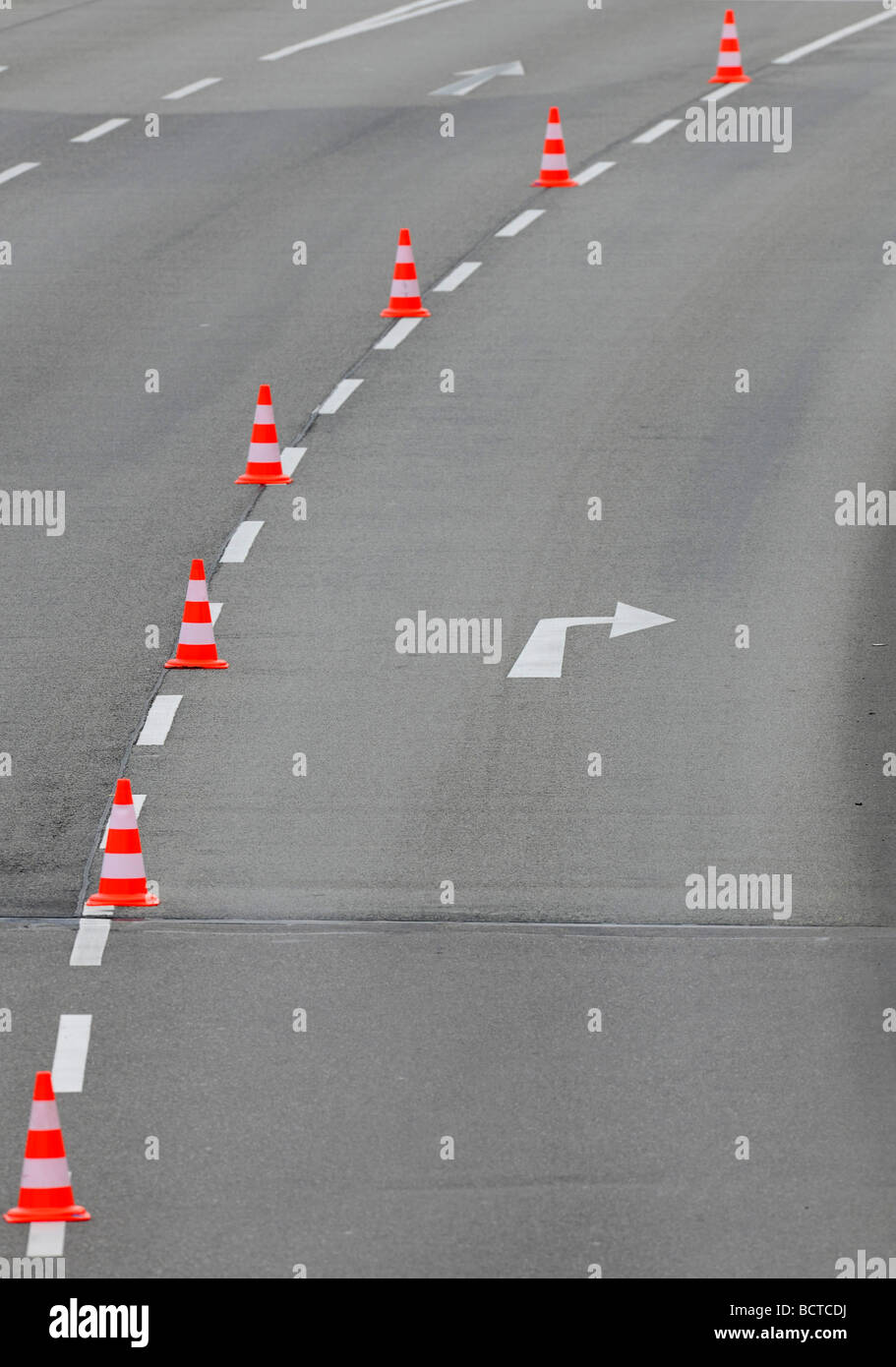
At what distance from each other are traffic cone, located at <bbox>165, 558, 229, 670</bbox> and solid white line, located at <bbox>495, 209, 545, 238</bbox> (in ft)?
36.0

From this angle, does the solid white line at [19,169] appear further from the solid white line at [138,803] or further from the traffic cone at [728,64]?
the solid white line at [138,803]

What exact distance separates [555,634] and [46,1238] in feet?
23.7

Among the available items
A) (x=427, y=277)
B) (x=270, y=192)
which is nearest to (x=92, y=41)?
(x=270, y=192)

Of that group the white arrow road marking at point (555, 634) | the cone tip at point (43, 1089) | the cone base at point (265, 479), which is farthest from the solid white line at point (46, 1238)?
the cone base at point (265, 479)

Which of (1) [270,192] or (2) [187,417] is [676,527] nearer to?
(2) [187,417]

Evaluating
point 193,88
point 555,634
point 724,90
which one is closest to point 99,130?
point 193,88

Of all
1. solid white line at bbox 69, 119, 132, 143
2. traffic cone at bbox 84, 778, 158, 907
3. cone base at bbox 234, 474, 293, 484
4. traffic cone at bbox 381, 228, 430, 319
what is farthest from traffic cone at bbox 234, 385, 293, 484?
solid white line at bbox 69, 119, 132, 143

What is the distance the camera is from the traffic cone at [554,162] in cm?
2670

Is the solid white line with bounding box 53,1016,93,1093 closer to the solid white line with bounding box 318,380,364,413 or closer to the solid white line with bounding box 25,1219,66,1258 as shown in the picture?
the solid white line with bounding box 25,1219,66,1258

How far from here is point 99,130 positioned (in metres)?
29.1

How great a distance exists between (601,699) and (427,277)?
979cm

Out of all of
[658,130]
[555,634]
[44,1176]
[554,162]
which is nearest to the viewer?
[44,1176]

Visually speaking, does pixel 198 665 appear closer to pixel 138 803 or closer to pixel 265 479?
pixel 138 803

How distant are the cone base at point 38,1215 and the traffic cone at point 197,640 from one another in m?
6.24
